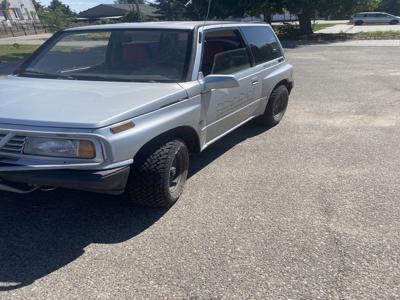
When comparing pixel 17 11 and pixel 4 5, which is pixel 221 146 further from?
pixel 17 11

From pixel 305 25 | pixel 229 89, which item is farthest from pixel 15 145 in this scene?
pixel 305 25

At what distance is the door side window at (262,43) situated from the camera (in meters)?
5.17

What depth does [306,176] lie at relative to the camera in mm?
4363

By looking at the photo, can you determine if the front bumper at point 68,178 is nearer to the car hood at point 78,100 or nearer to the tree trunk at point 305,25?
the car hood at point 78,100

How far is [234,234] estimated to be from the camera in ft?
10.6

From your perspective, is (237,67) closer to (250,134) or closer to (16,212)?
(250,134)

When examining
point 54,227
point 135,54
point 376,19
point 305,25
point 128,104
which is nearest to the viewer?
point 128,104

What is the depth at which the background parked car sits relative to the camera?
130 feet

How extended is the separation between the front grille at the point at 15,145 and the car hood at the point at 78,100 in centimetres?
11

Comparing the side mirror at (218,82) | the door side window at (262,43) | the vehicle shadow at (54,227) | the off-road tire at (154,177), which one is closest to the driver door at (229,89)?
the side mirror at (218,82)

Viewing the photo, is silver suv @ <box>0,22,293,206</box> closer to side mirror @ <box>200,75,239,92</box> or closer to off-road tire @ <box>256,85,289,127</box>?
side mirror @ <box>200,75,239,92</box>

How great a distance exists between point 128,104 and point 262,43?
121 inches

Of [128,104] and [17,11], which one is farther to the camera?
[17,11]

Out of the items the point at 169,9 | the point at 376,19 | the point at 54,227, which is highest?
the point at 169,9
